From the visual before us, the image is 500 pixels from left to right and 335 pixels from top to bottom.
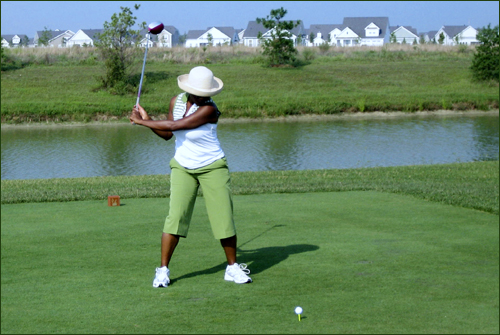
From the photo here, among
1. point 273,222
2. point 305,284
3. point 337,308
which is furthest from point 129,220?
point 337,308

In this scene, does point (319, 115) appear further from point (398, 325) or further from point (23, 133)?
point (398, 325)

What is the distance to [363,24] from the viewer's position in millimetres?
108000

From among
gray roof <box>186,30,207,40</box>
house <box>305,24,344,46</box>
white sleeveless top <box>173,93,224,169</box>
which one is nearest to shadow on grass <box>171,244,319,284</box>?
white sleeveless top <box>173,93,224,169</box>

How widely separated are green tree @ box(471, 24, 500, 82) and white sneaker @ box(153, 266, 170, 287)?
39.4 m

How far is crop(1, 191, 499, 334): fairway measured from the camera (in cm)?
420

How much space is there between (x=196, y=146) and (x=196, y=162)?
5.3 inches

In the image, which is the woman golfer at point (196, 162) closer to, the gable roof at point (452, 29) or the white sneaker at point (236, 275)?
the white sneaker at point (236, 275)

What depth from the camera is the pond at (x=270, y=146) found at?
65.2 ft

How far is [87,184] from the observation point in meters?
13.4

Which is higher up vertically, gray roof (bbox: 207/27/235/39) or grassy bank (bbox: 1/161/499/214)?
gray roof (bbox: 207/27/235/39)

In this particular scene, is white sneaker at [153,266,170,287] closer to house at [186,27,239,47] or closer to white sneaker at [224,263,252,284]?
white sneaker at [224,263,252,284]

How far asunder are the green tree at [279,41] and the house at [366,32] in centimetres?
6024

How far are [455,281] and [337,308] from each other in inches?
43.4

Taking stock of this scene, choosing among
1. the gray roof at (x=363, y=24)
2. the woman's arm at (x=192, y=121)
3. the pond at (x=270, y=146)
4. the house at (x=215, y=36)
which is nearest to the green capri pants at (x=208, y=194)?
the woman's arm at (x=192, y=121)
